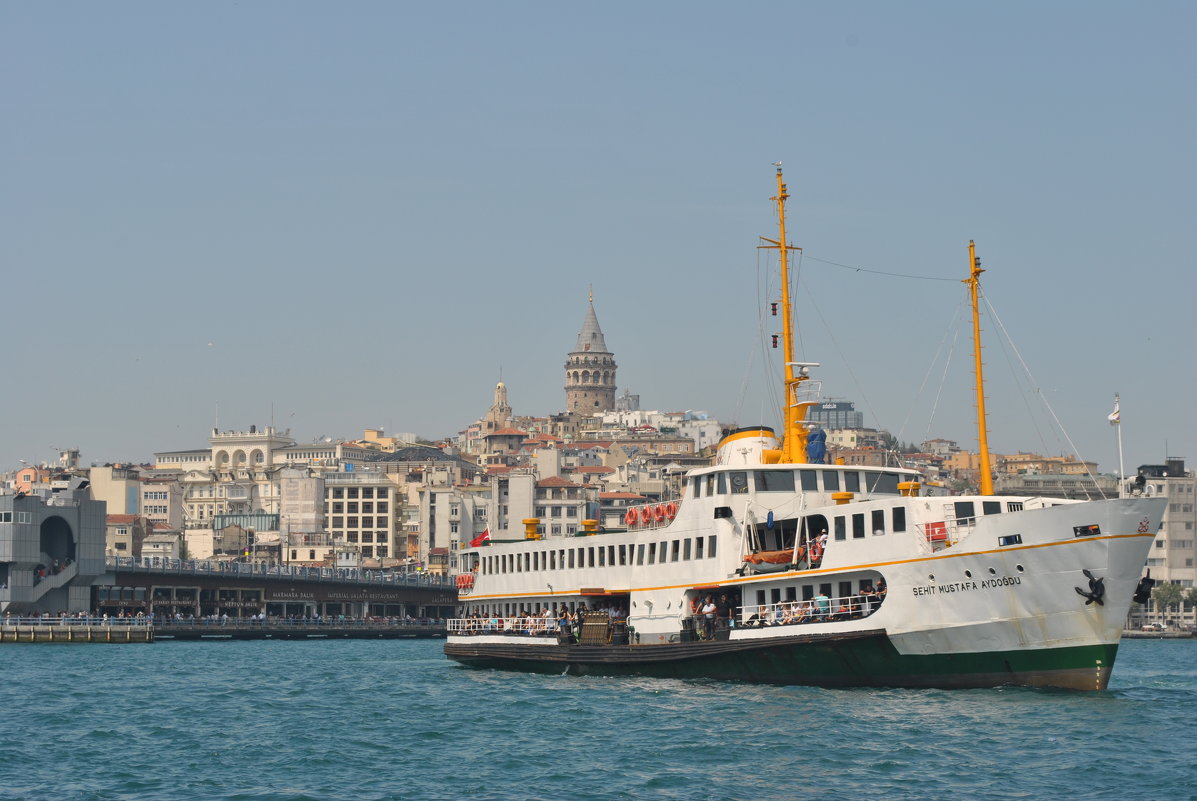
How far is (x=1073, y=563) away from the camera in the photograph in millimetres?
36938

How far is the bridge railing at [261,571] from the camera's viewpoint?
4496 inches

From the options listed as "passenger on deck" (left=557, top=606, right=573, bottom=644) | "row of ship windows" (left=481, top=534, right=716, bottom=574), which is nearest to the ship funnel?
"row of ship windows" (left=481, top=534, right=716, bottom=574)

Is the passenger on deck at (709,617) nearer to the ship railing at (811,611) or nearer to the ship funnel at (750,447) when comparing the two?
the ship railing at (811,611)

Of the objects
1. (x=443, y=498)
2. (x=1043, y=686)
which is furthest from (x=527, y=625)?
(x=443, y=498)

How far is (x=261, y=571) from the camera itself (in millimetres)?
124375

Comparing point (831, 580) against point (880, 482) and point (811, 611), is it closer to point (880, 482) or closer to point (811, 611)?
point (811, 611)

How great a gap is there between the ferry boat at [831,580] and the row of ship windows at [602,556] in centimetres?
7

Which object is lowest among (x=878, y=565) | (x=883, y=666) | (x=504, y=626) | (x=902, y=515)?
(x=883, y=666)

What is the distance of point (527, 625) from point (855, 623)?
56.6ft

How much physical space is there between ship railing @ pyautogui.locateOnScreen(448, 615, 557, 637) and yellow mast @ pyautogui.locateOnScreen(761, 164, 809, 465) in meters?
10.8

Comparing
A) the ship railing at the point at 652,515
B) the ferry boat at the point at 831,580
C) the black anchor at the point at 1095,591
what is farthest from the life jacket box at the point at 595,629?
the black anchor at the point at 1095,591

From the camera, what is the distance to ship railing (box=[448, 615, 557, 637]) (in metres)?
54.0

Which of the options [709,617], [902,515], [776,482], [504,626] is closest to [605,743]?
[902,515]

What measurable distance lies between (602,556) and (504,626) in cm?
706
